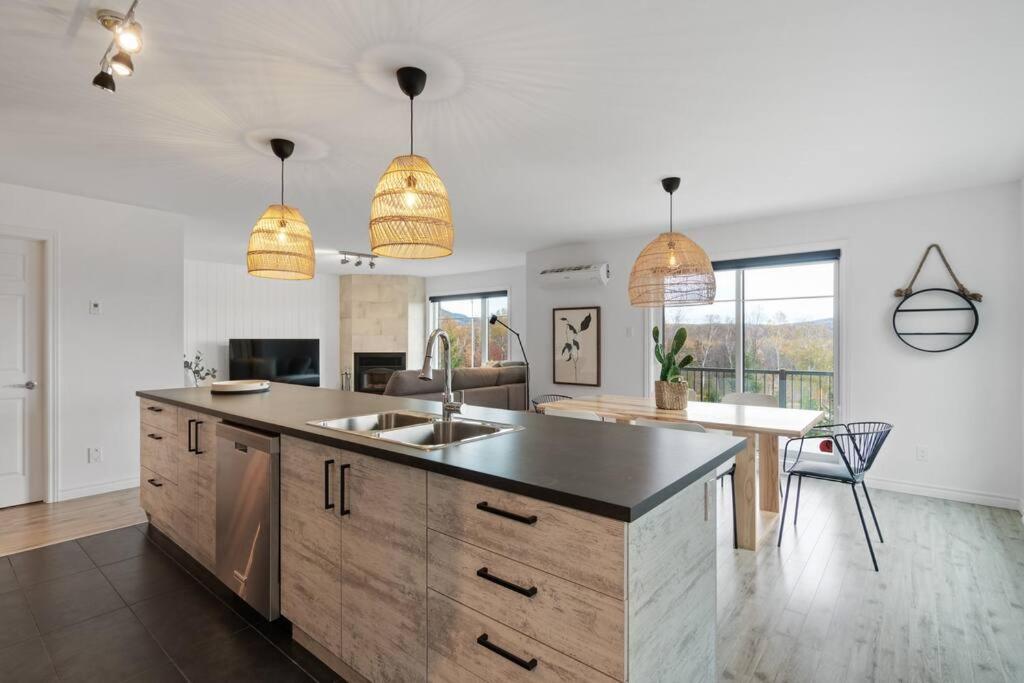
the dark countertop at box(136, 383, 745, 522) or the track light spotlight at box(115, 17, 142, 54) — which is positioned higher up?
the track light spotlight at box(115, 17, 142, 54)

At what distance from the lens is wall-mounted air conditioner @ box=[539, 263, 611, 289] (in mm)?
5559

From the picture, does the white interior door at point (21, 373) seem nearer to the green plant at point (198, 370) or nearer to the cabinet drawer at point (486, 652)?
the green plant at point (198, 370)

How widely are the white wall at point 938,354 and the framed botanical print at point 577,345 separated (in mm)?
1854

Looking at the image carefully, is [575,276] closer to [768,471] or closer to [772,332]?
[772,332]

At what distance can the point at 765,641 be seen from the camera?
199cm

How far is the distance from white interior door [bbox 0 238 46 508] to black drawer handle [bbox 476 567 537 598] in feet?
13.8

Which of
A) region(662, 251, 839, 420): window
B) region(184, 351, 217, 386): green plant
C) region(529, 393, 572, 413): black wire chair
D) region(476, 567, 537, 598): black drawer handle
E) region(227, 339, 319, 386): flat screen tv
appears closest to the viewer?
region(476, 567, 537, 598): black drawer handle

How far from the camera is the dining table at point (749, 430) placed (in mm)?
2803

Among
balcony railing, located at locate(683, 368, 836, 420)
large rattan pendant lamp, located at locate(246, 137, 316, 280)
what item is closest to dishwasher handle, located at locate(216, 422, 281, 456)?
large rattan pendant lamp, located at locate(246, 137, 316, 280)

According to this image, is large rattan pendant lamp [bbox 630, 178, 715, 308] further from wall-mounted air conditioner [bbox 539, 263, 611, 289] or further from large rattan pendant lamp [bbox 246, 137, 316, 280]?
wall-mounted air conditioner [bbox 539, 263, 611, 289]

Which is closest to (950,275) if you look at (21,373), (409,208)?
(409,208)

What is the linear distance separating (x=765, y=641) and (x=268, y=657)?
Result: 1.91 meters

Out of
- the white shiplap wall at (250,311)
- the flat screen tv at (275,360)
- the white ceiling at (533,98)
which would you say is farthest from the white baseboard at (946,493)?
the white shiplap wall at (250,311)

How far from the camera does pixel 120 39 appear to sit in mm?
1618
